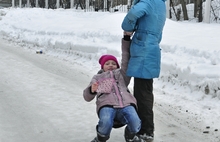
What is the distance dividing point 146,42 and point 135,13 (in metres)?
0.34

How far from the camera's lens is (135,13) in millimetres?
3375

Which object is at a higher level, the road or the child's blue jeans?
the child's blue jeans

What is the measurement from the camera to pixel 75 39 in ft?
37.9

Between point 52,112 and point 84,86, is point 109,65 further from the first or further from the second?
point 84,86

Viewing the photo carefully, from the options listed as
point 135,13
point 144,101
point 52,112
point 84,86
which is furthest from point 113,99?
point 84,86

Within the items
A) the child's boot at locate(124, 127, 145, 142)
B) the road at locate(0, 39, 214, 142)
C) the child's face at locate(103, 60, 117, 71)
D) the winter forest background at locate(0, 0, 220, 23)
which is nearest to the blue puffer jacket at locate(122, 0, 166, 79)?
the child's face at locate(103, 60, 117, 71)

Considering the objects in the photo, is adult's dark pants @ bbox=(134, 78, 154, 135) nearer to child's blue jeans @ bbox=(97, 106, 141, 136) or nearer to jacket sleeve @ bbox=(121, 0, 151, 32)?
child's blue jeans @ bbox=(97, 106, 141, 136)

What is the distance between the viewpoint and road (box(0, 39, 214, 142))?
412cm

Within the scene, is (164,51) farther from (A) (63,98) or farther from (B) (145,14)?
(B) (145,14)

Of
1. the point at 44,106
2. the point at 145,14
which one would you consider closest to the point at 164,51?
the point at 44,106

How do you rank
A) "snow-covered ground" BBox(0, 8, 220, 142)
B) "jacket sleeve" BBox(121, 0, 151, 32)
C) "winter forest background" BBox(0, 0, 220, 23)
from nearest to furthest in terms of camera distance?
"jacket sleeve" BBox(121, 0, 151, 32) → "snow-covered ground" BBox(0, 8, 220, 142) → "winter forest background" BBox(0, 0, 220, 23)

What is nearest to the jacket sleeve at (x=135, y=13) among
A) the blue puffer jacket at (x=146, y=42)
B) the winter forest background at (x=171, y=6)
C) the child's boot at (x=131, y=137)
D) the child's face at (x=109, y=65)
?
the blue puffer jacket at (x=146, y=42)

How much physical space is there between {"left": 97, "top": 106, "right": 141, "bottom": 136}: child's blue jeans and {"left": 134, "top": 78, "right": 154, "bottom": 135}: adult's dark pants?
0.83ft

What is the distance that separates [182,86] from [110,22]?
690cm
